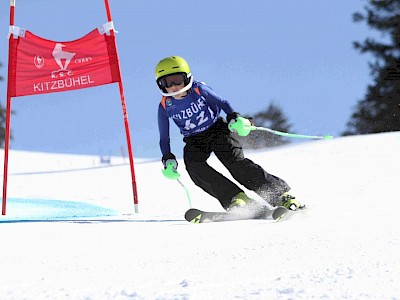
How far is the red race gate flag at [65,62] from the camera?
489cm

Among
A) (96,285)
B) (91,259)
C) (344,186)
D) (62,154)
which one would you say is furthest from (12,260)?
(62,154)

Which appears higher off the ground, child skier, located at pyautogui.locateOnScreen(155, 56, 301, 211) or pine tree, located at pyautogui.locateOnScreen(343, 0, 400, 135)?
pine tree, located at pyautogui.locateOnScreen(343, 0, 400, 135)

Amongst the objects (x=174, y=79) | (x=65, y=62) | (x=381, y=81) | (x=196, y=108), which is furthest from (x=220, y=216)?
(x=381, y=81)

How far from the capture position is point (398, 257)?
6.14 feet

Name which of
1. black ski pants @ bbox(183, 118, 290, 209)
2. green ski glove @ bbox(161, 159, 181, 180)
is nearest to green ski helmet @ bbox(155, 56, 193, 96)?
black ski pants @ bbox(183, 118, 290, 209)

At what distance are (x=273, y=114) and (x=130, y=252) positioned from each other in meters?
24.0

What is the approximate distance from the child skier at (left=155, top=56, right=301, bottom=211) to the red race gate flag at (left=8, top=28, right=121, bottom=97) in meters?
1.05

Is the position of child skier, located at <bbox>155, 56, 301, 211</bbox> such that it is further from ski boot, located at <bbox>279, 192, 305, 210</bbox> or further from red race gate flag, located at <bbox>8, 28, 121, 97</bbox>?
red race gate flag, located at <bbox>8, 28, 121, 97</bbox>

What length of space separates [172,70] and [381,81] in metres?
13.6

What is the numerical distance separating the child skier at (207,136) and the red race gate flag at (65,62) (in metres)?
1.05

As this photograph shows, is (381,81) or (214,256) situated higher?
(381,81)

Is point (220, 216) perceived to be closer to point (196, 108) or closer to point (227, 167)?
point (227, 167)

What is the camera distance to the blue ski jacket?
3.96 metres

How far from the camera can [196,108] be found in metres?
3.96
